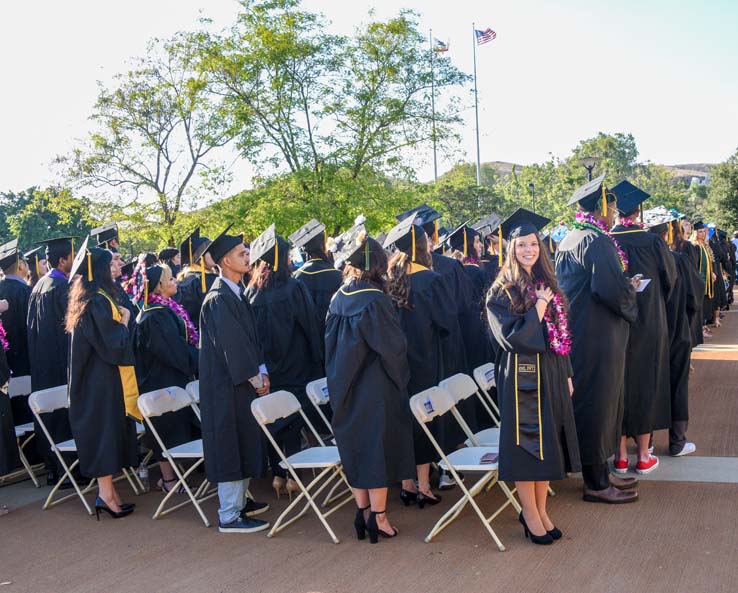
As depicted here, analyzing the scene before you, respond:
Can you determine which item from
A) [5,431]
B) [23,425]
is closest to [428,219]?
[5,431]

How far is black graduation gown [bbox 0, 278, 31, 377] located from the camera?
7.77m

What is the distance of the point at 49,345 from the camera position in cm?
712

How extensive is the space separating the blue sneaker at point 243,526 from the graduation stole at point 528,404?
Answer: 2032 millimetres

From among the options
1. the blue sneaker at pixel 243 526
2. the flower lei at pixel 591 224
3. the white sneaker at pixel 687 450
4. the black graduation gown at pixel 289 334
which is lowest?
the white sneaker at pixel 687 450

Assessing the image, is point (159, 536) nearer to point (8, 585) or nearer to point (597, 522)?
point (8, 585)

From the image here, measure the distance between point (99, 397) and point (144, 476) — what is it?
4.11 feet

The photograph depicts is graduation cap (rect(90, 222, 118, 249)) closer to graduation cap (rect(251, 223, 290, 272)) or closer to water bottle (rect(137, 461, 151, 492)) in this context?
water bottle (rect(137, 461, 151, 492))

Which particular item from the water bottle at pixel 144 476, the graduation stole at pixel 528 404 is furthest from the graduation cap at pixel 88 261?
the graduation stole at pixel 528 404

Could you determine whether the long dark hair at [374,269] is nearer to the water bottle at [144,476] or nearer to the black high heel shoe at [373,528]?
the black high heel shoe at [373,528]

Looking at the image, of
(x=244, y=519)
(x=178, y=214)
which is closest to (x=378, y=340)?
(x=244, y=519)

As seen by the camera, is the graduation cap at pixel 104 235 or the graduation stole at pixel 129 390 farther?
the graduation cap at pixel 104 235

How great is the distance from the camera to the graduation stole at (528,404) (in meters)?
4.44

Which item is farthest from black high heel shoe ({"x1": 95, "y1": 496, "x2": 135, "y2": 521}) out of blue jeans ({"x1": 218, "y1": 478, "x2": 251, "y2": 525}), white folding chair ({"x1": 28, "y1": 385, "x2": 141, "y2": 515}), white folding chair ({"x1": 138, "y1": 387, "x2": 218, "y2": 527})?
blue jeans ({"x1": 218, "y1": 478, "x2": 251, "y2": 525})

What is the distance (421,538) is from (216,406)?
1684 millimetres
